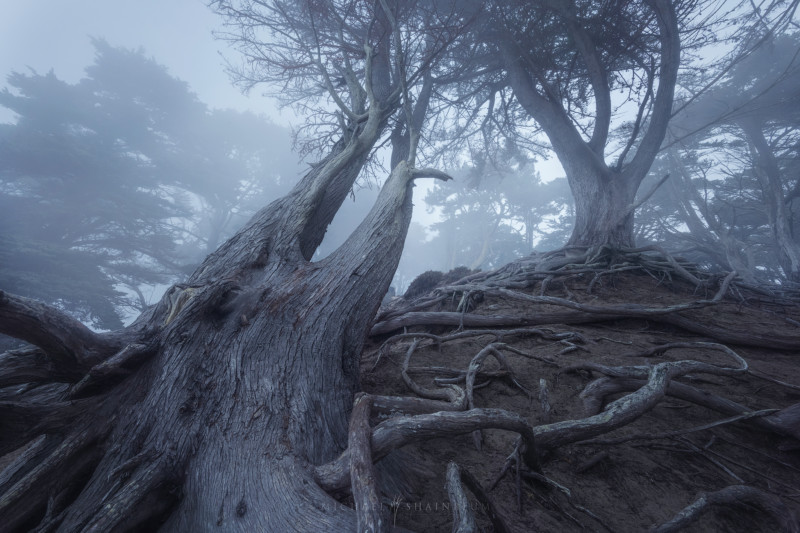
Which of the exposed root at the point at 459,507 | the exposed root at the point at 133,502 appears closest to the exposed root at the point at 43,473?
the exposed root at the point at 133,502

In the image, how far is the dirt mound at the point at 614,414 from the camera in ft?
4.18

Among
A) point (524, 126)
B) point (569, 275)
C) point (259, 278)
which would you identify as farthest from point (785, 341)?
point (524, 126)

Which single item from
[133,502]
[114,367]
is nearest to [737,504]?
[133,502]

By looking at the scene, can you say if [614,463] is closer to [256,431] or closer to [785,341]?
[256,431]

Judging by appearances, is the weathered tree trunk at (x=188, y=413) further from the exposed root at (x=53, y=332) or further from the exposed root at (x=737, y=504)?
the exposed root at (x=737, y=504)

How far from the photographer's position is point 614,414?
4.69 feet

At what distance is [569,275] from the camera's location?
438cm

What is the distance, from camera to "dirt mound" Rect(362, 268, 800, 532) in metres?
1.28

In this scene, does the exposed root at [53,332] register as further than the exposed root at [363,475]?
Yes

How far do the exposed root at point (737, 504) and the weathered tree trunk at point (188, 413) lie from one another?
115cm

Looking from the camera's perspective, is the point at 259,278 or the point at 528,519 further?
the point at 259,278

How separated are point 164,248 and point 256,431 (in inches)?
799

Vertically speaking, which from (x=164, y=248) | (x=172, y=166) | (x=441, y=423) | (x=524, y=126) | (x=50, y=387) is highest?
(x=172, y=166)

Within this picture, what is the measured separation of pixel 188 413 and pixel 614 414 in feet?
6.13
